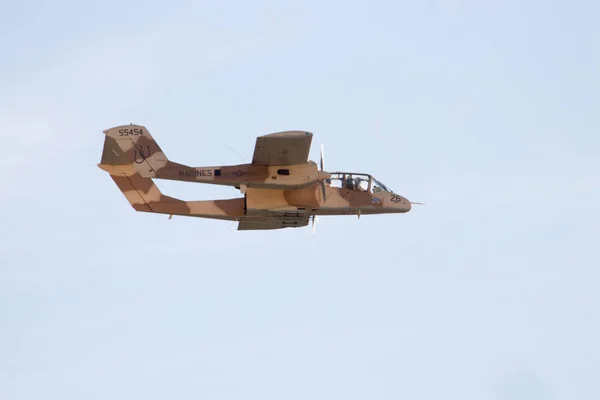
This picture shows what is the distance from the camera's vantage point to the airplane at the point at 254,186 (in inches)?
2874

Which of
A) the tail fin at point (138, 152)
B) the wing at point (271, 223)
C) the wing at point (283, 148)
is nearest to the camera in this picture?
the wing at point (283, 148)

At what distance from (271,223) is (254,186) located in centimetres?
396

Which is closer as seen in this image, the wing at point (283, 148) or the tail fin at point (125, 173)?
the wing at point (283, 148)

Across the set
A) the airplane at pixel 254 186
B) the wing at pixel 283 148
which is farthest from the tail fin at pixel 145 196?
the wing at pixel 283 148

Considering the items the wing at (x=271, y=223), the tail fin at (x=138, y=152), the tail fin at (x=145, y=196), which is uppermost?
Result: the tail fin at (x=138, y=152)

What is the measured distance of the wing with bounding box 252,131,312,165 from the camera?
7069 centimetres

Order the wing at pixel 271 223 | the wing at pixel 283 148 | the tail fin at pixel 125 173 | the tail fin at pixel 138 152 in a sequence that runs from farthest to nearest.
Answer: the wing at pixel 271 223, the tail fin at pixel 125 173, the tail fin at pixel 138 152, the wing at pixel 283 148

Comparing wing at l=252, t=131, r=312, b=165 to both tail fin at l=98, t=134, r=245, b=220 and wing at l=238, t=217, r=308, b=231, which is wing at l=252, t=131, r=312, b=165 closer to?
tail fin at l=98, t=134, r=245, b=220

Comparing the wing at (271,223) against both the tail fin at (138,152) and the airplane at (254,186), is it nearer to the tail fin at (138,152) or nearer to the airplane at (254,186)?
the airplane at (254,186)

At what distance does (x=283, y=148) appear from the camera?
71.6m

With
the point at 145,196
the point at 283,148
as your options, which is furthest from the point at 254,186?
the point at 145,196

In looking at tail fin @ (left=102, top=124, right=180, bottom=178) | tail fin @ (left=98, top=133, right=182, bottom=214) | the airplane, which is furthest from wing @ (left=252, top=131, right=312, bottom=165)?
tail fin @ (left=98, top=133, right=182, bottom=214)

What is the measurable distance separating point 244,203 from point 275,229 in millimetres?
2899

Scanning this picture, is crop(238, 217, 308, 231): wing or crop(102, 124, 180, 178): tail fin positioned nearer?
crop(102, 124, 180, 178): tail fin
